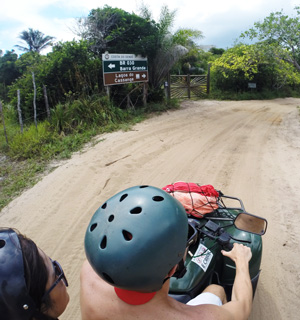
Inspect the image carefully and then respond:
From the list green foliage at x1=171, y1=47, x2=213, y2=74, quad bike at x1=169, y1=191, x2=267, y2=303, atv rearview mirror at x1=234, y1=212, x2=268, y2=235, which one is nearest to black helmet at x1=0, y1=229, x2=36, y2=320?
quad bike at x1=169, y1=191, x2=267, y2=303

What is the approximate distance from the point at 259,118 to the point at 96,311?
9415 mm

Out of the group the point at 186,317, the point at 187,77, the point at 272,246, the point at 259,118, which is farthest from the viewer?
the point at 187,77

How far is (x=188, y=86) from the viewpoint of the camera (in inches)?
580

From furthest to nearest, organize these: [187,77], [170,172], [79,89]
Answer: [187,77] < [79,89] < [170,172]

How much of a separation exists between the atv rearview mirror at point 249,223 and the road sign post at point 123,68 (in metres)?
7.28

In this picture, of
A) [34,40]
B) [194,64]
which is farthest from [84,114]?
[34,40]

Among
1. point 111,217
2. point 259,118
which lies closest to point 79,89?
point 259,118

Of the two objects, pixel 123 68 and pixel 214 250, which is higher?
pixel 123 68

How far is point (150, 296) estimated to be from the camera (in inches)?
46.8

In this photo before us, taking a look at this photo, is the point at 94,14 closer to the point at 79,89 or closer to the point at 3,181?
the point at 79,89

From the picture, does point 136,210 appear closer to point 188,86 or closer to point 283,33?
point 283,33

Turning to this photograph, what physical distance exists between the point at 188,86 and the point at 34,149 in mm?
10677

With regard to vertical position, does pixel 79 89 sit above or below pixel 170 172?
above

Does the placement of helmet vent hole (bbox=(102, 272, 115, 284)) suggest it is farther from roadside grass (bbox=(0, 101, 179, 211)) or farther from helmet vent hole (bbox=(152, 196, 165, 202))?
roadside grass (bbox=(0, 101, 179, 211))
